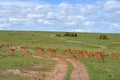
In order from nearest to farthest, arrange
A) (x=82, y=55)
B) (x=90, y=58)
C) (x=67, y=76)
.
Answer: (x=67, y=76), (x=90, y=58), (x=82, y=55)

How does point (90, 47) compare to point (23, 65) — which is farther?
point (90, 47)

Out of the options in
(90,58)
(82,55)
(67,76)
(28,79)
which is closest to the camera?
(28,79)

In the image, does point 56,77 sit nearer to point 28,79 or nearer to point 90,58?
point 28,79

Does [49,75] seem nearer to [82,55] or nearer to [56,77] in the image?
[56,77]

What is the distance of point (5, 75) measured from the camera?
21484mm

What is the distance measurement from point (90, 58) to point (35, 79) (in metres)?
16.5

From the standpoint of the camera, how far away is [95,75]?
23.7m

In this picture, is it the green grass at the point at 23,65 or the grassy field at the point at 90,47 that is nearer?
the grassy field at the point at 90,47

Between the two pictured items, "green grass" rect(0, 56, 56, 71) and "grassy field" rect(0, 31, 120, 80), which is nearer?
"grassy field" rect(0, 31, 120, 80)

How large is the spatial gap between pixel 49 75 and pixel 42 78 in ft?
5.35

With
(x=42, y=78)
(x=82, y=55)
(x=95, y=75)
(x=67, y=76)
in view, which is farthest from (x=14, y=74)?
(x=82, y=55)

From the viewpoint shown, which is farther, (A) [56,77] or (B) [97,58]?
(B) [97,58]

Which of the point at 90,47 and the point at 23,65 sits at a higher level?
the point at 23,65

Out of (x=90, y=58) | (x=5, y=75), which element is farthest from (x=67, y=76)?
(x=90, y=58)
